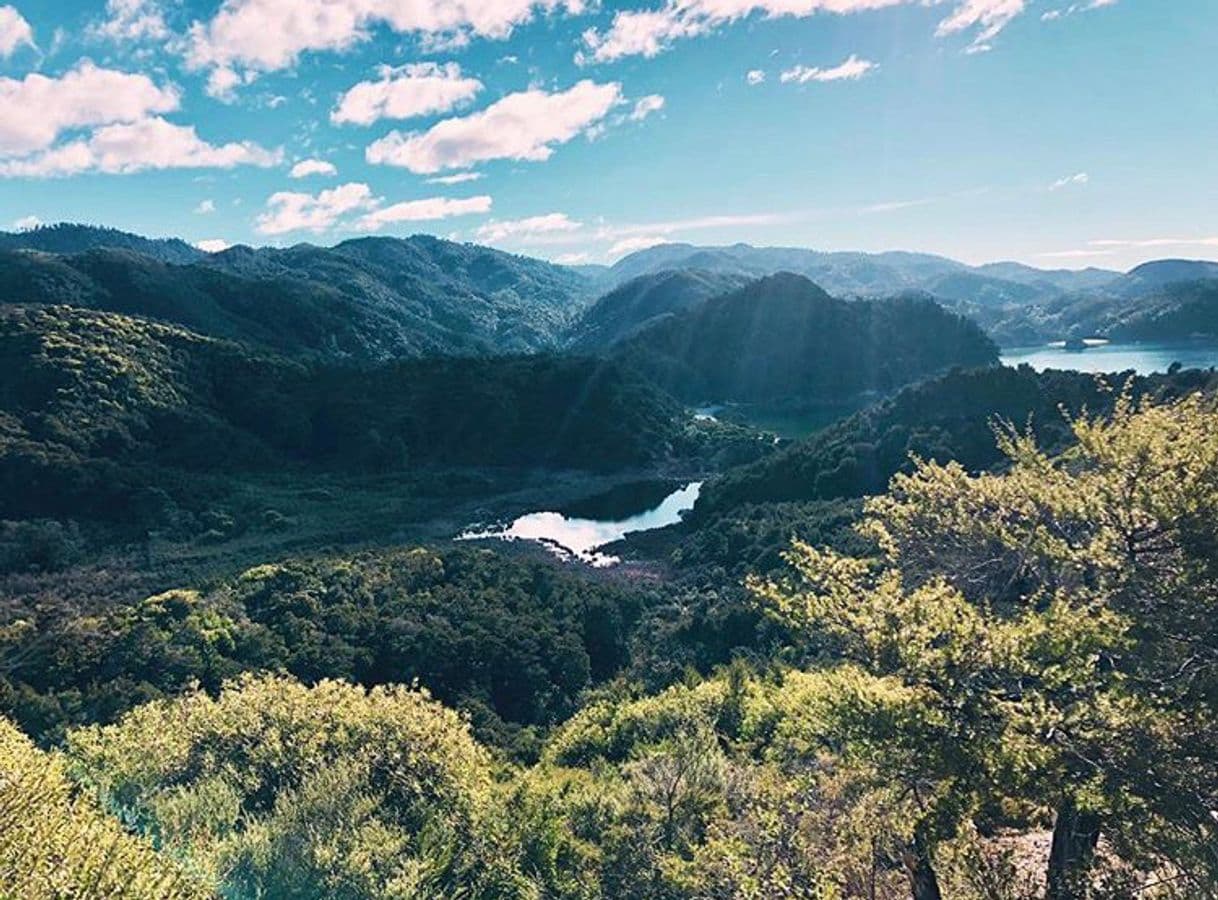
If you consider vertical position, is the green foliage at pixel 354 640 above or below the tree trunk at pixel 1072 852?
below

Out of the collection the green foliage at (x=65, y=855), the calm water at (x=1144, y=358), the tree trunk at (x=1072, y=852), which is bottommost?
the green foliage at (x=65, y=855)

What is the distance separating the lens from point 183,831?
18.2m

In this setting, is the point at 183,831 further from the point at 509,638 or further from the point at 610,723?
the point at 509,638

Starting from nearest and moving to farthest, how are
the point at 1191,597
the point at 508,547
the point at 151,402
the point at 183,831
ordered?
the point at 1191,597 < the point at 183,831 < the point at 508,547 < the point at 151,402

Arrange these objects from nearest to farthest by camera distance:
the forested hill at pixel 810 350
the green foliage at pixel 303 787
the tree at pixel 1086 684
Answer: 1. the tree at pixel 1086 684
2. the green foliage at pixel 303 787
3. the forested hill at pixel 810 350

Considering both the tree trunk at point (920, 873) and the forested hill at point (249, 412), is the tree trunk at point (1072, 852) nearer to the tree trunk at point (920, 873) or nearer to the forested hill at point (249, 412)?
the tree trunk at point (920, 873)

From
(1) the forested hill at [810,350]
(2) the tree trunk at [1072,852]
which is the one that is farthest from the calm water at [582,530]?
(1) the forested hill at [810,350]

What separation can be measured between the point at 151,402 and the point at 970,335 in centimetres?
17078

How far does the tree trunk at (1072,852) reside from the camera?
11.0 meters

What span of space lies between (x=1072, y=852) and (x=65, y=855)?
17.7 meters

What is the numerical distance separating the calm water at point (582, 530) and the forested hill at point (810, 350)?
89649 mm

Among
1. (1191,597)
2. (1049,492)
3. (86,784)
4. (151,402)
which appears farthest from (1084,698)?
(151,402)

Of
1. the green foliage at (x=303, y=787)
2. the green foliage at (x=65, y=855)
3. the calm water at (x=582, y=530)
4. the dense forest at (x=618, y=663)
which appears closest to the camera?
the dense forest at (x=618, y=663)

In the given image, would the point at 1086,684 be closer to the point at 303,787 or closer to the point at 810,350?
the point at 303,787
